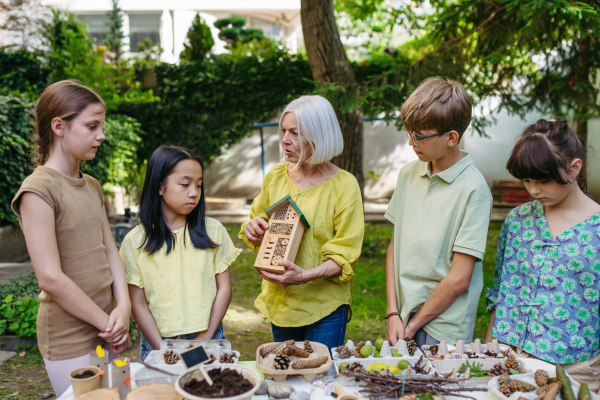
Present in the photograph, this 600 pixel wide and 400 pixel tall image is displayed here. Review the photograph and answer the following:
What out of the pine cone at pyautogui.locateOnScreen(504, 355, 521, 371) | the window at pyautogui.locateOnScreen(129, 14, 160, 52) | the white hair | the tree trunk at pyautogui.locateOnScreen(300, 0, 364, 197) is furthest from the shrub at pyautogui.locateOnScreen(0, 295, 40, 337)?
the window at pyautogui.locateOnScreen(129, 14, 160, 52)

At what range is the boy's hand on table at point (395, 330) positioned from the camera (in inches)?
81.1

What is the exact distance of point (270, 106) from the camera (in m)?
11.2

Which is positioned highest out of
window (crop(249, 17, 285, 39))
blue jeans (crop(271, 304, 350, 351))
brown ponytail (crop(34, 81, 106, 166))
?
window (crop(249, 17, 285, 39))

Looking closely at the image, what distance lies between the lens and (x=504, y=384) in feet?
5.16

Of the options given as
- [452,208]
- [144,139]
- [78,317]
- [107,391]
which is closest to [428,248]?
[452,208]

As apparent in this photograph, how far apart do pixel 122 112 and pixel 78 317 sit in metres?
10.4

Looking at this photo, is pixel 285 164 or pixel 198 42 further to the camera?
pixel 198 42

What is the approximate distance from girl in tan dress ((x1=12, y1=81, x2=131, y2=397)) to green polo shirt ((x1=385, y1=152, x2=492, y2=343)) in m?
1.37

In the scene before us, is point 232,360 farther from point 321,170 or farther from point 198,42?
point 198,42

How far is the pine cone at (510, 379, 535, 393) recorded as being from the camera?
1555 mm

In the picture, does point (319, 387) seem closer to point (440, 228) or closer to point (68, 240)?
point (440, 228)

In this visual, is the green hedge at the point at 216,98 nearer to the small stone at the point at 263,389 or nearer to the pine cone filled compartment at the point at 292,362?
the pine cone filled compartment at the point at 292,362

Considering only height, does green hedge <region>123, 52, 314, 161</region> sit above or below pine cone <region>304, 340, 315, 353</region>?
above

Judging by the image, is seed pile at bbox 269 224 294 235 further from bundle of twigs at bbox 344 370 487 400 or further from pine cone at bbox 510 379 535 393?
pine cone at bbox 510 379 535 393
